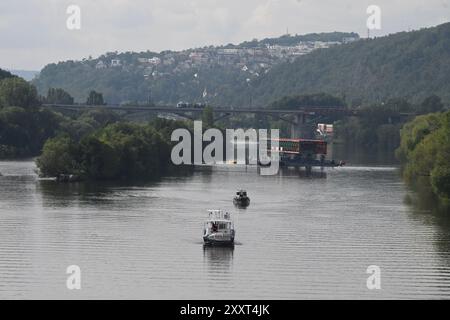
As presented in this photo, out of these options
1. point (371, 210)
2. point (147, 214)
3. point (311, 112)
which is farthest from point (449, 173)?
point (311, 112)

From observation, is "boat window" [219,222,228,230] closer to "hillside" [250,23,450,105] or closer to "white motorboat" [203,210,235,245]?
"white motorboat" [203,210,235,245]

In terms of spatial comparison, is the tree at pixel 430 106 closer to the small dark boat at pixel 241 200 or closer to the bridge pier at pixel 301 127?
the bridge pier at pixel 301 127

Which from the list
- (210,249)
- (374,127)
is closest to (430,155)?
(210,249)

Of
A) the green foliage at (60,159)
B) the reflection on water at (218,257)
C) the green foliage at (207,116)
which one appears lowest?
the reflection on water at (218,257)

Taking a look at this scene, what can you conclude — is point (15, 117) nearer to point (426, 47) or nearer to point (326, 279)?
point (326, 279)

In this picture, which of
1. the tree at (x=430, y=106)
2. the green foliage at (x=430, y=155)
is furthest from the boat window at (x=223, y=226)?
the tree at (x=430, y=106)

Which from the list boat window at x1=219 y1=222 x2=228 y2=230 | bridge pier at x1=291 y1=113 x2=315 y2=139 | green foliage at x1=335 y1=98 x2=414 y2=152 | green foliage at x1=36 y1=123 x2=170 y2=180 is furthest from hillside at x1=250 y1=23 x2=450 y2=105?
boat window at x1=219 y1=222 x2=228 y2=230

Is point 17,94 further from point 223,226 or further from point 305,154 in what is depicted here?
point 223,226
